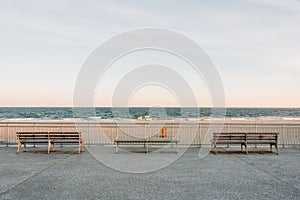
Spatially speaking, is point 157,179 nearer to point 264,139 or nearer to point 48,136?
point 48,136

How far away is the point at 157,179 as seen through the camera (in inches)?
327

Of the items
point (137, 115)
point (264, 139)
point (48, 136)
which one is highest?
point (48, 136)

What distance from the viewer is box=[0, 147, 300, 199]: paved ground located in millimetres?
6840

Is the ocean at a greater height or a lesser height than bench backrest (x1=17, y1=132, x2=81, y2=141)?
lesser

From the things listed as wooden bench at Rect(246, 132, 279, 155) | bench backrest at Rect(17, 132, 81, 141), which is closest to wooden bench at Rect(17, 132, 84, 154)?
bench backrest at Rect(17, 132, 81, 141)

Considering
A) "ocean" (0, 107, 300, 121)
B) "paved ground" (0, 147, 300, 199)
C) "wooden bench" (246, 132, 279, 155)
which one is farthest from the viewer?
"ocean" (0, 107, 300, 121)

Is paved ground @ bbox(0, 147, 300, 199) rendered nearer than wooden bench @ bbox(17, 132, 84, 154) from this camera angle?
Yes

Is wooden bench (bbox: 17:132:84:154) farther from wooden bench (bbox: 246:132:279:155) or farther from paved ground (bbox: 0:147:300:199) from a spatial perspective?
wooden bench (bbox: 246:132:279:155)

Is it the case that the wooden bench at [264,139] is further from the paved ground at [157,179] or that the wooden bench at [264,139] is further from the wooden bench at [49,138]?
the wooden bench at [49,138]

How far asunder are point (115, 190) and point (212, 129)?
12.8 m

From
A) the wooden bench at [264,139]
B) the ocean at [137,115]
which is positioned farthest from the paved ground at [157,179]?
the ocean at [137,115]

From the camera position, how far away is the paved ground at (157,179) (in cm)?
684

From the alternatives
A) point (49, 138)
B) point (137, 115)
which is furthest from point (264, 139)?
point (137, 115)

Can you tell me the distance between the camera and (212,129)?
1933 cm
